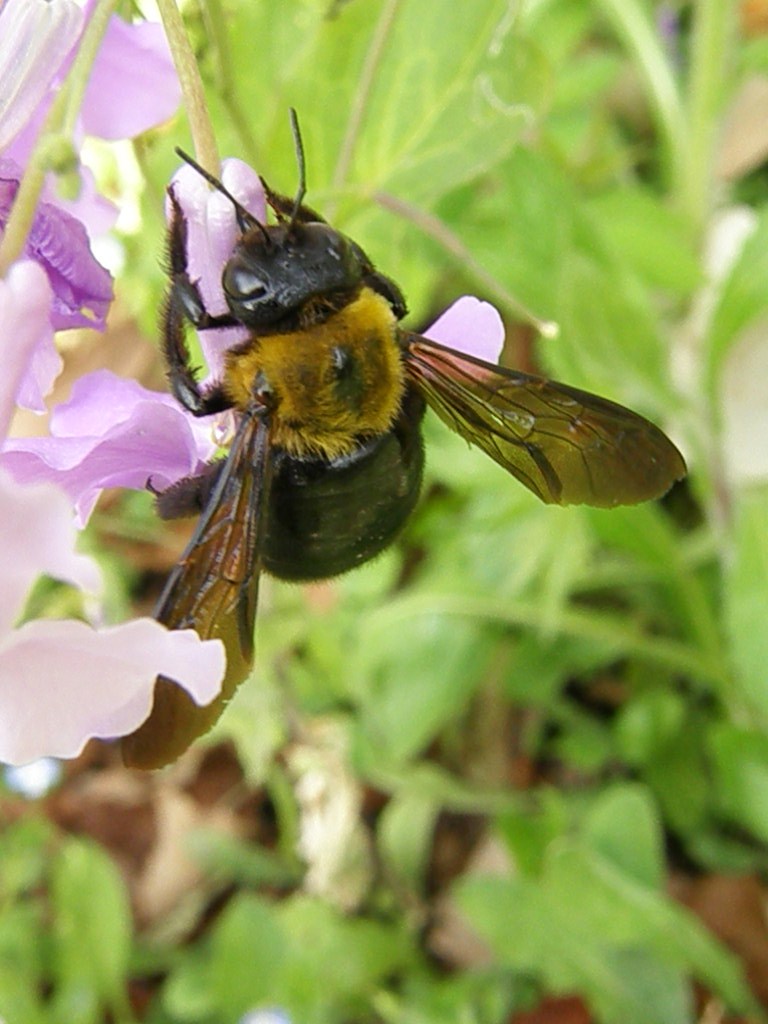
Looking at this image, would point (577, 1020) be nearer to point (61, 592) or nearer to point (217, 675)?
point (61, 592)

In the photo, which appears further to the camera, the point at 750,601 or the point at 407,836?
the point at 407,836

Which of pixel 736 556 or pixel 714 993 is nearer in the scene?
pixel 736 556

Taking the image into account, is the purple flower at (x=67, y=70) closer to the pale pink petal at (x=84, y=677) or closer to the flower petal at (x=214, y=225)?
the flower petal at (x=214, y=225)

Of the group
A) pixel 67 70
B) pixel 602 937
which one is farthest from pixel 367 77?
pixel 602 937

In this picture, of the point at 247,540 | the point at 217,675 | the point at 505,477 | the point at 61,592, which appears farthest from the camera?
the point at 61,592

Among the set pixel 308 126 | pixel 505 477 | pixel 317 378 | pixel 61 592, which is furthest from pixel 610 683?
pixel 317 378

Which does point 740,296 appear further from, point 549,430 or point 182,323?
point 182,323
